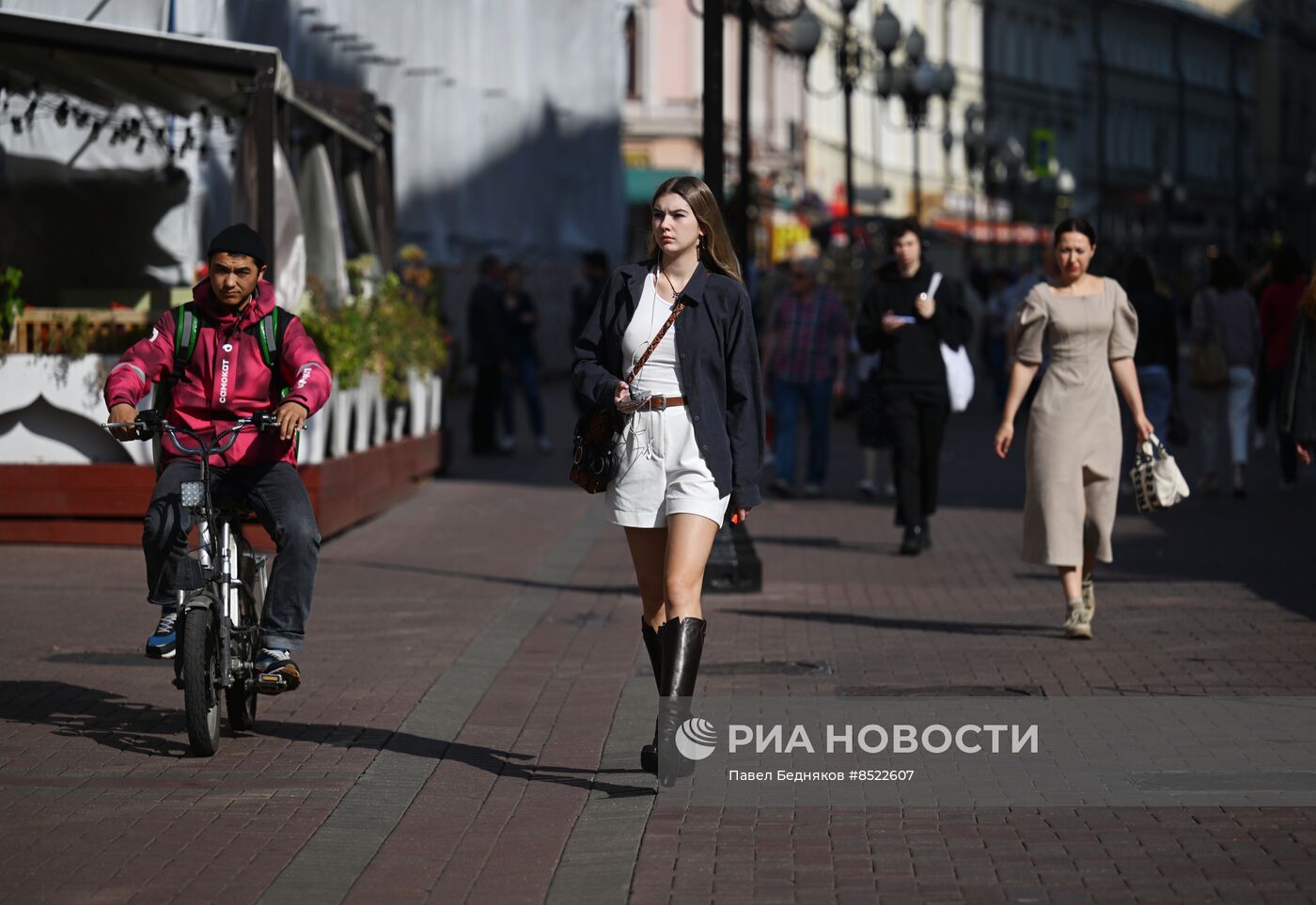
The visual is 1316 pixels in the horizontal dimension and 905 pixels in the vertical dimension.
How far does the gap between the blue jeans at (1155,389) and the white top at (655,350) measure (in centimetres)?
966

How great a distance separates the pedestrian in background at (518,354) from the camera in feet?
70.7

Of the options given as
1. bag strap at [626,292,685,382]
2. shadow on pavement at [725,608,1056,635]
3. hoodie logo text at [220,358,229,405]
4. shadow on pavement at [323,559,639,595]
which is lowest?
shadow on pavement at [725,608,1056,635]

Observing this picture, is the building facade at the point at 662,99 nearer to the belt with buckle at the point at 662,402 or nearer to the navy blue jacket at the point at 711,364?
the navy blue jacket at the point at 711,364

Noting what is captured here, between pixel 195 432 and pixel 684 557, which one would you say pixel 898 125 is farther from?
pixel 684 557

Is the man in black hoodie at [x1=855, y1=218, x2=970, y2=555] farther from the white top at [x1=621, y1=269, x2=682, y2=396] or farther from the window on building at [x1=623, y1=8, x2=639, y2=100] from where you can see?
Result: the window on building at [x1=623, y1=8, x2=639, y2=100]

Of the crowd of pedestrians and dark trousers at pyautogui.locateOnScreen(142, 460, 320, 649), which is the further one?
the crowd of pedestrians

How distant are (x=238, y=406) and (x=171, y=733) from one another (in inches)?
44.9

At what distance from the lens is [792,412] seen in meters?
16.9

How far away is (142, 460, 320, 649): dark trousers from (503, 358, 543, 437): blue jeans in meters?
13.8

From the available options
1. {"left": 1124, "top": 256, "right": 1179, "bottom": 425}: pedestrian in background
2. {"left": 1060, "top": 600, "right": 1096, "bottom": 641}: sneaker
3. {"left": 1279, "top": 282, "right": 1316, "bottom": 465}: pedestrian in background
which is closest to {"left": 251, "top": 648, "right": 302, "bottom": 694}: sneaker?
{"left": 1060, "top": 600, "right": 1096, "bottom": 641}: sneaker

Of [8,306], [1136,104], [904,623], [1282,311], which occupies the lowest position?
[904,623]

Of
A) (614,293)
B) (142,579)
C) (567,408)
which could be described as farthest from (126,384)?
(567,408)

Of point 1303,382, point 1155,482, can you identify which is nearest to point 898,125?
point 1303,382

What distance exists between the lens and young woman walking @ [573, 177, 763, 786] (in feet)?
22.0
